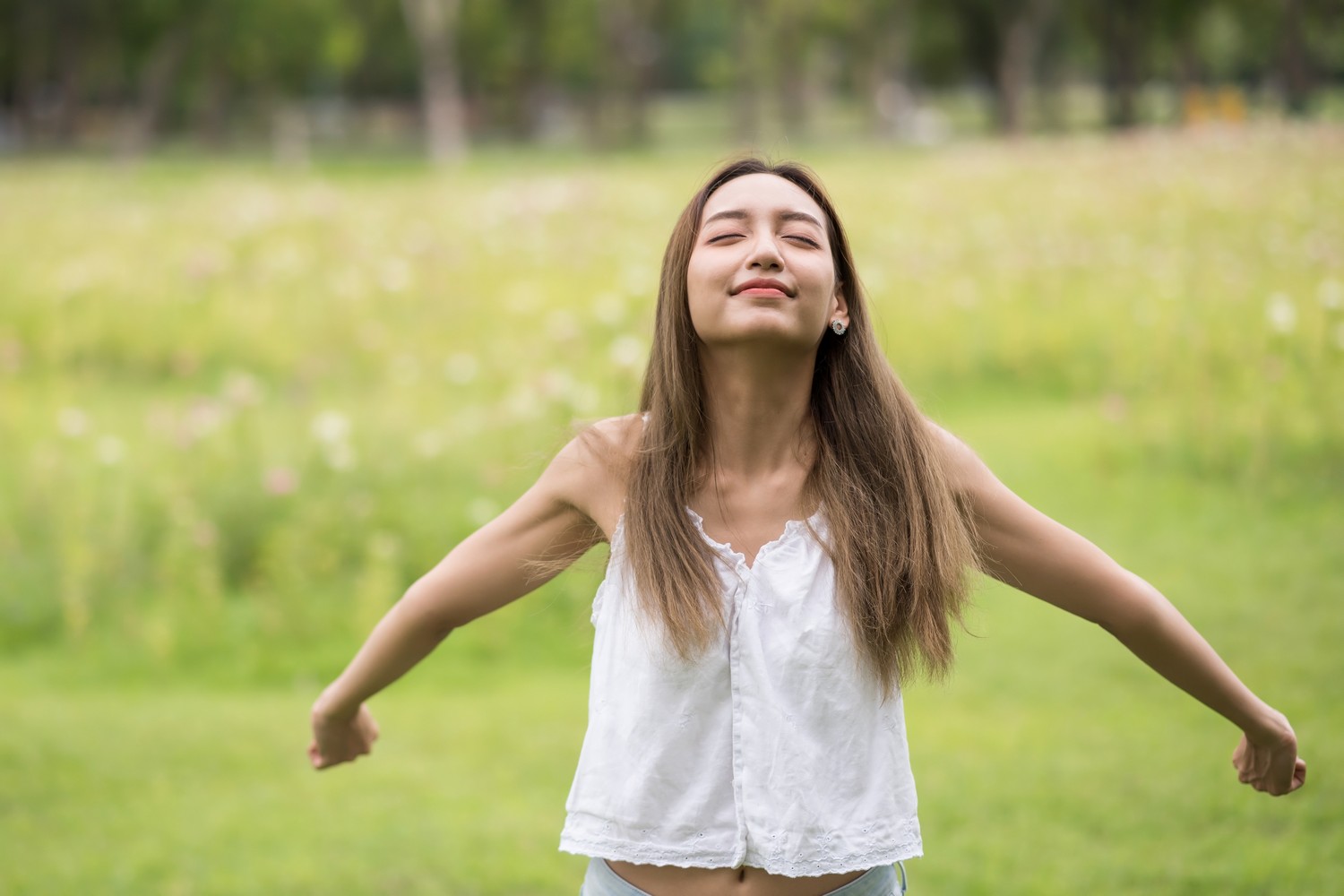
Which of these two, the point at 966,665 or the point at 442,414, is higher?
the point at 442,414

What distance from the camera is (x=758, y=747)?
2.04m

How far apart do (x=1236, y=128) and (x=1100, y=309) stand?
33.4ft

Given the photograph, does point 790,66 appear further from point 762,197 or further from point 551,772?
point 762,197

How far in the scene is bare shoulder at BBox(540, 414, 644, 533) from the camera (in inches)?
88.5

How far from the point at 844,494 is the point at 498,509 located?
4359 mm

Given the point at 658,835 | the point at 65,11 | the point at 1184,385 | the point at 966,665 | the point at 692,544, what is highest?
the point at 65,11

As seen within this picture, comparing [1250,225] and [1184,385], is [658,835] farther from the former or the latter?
[1250,225]

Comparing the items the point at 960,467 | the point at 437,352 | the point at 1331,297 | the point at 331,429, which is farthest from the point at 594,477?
the point at 437,352

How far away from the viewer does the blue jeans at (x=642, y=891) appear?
6.86 ft

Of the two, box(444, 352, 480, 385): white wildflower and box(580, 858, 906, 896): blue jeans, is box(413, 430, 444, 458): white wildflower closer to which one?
box(444, 352, 480, 385): white wildflower

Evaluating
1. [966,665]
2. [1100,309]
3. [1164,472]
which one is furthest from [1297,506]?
[1100,309]

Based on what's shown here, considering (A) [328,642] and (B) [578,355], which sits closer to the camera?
(A) [328,642]

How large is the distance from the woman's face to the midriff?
0.77m

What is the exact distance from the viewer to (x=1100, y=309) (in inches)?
394
